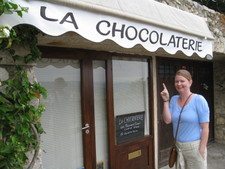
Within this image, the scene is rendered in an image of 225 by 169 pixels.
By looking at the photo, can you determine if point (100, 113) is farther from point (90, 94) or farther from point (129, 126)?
point (129, 126)

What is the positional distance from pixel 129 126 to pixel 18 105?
8.30ft

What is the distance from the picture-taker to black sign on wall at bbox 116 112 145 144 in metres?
3.69

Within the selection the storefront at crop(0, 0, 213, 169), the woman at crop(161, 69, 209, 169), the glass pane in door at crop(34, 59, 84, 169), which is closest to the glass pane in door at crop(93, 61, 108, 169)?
the storefront at crop(0, 0, 213, 169)

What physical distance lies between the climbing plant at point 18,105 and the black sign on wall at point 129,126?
81.1 inches

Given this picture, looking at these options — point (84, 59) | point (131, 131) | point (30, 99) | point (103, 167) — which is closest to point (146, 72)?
point (131, 131)

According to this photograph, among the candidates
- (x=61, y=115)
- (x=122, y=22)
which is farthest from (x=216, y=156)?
(x=122, y=22)

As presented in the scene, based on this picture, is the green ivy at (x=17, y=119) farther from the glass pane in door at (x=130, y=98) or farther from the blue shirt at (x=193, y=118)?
the glass pane in door at (x=130, y=98)

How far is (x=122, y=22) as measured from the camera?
214cm

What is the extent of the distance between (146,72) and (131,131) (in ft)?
3.92

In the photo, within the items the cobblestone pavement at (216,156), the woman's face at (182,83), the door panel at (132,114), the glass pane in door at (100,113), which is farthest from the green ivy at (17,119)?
the cobblestone pavement at (216,156)

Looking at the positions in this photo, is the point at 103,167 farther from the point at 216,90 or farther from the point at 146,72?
the point at 216,90

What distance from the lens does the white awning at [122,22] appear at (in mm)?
1604

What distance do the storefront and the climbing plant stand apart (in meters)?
0.19

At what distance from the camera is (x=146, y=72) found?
4242 mm
